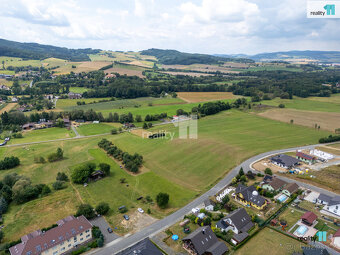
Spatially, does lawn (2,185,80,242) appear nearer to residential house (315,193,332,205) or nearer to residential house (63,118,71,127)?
residential house (315,193,332,205)

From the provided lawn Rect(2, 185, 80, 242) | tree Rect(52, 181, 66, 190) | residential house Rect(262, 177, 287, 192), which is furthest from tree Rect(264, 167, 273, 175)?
tree Rect(52, 181, 66, 190)

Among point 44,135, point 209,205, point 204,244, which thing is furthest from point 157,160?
point 44,135

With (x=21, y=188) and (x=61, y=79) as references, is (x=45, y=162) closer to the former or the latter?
(x=21, y=188)

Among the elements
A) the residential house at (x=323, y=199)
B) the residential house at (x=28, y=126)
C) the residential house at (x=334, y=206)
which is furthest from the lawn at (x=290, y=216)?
the residential house at (x=28, y=126)

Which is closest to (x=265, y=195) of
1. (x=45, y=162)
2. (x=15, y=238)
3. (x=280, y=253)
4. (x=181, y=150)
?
(x=280, y=253)

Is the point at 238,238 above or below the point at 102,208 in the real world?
below

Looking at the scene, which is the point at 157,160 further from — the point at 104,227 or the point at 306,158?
the point at 306,158

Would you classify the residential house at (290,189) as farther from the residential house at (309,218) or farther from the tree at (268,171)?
the residential house at (309,218)
